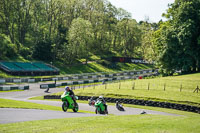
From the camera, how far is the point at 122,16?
116m

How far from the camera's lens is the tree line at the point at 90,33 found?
59.6 m

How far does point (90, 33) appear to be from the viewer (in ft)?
282

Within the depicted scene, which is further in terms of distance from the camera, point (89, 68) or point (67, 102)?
point (89, 68)

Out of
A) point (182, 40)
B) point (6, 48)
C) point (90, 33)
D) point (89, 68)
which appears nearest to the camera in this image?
point (182, 40)

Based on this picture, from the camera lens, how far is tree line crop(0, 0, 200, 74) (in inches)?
2346

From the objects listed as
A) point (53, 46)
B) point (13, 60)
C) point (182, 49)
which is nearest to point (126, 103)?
point (182, 49)

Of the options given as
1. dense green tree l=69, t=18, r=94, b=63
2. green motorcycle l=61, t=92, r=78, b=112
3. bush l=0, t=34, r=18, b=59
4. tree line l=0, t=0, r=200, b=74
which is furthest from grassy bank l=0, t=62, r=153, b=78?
green motorcycle l=61, t=92, r=78, b=112

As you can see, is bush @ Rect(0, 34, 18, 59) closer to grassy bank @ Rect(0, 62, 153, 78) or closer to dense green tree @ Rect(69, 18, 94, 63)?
grassy bank @ Rect(0, 62, 153, 78)

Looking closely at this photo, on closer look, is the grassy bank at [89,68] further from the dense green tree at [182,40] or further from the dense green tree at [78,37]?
the dense green tree at [182,40]

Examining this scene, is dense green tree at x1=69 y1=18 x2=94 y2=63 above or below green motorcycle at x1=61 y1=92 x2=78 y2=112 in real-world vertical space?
above

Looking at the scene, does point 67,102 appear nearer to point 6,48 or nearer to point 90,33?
point 6,48

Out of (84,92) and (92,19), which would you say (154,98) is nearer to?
(84,92)

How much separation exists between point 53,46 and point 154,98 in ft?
183

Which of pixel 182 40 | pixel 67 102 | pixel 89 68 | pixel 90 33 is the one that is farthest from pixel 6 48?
pixel 67 102
